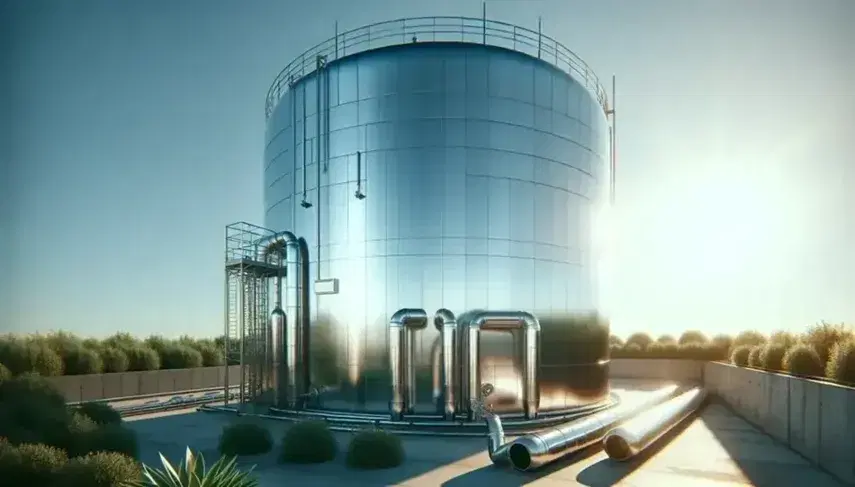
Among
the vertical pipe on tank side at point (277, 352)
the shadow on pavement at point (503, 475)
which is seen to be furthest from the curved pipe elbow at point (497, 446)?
the vertical pipe on tank side at point (277, 352)

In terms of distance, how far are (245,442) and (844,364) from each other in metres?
16.4

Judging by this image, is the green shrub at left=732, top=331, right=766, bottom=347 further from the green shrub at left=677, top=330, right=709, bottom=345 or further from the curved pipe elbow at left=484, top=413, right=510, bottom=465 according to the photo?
the curved pipe elbow at left=484, top=413, right=510, bottom=465

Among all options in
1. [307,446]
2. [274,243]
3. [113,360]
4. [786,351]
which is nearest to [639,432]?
[307,446]

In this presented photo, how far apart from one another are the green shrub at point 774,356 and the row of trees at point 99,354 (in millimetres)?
29902

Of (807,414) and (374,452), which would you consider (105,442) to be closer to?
(374,452)

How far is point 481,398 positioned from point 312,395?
7117 mm

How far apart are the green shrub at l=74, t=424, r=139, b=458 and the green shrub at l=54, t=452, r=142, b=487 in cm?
339

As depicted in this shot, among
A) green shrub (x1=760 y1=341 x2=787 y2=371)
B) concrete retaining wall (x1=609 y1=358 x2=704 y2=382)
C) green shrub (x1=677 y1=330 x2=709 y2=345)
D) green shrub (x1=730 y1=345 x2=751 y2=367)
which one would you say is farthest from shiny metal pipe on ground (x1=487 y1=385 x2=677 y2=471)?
green shrub (x1=677 y1=330 x2=709 y2=345)

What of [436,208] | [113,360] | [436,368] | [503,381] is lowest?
[113,360]

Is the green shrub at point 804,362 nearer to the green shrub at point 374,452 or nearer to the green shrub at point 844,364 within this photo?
the green shrub at point 844,364

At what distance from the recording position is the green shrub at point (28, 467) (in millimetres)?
11617

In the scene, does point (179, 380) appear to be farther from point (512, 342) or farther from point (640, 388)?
point (640, 388)

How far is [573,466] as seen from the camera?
15.6m

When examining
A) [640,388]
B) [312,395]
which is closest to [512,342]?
[312,395]
